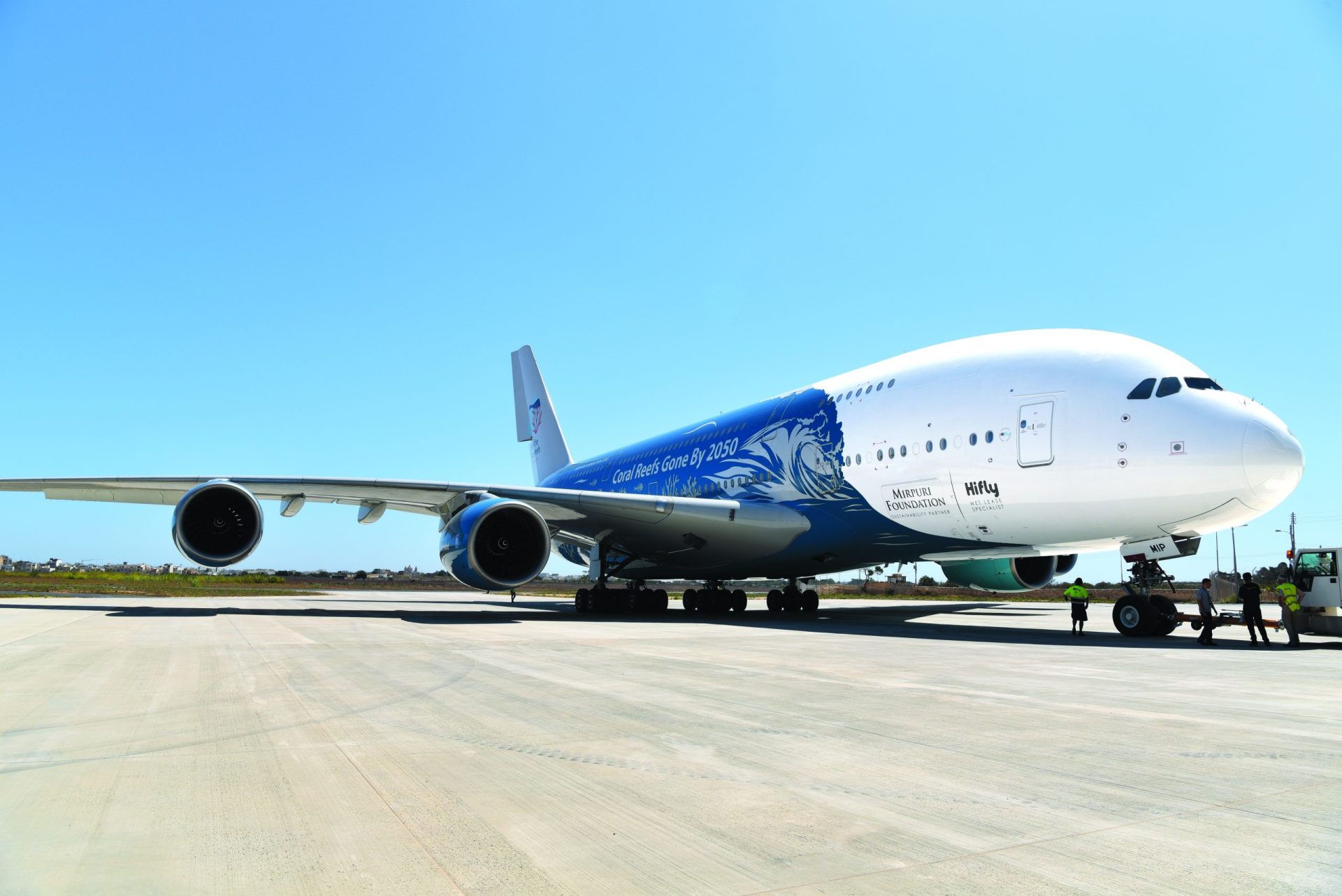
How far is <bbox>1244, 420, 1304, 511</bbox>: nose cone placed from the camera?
9.96 m

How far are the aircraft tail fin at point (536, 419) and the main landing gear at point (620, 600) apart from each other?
10506 millimetres

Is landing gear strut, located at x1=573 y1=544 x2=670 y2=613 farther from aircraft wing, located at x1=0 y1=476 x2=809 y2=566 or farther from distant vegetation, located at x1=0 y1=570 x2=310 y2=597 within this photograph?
distant vegetation, located at x1=0 y1=570 x2=310 y2=597

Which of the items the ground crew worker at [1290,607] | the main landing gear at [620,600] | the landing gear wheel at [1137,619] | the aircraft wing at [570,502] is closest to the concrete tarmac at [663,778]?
the landing gear wheel at [1137,619]

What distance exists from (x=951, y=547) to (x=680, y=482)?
294 inches

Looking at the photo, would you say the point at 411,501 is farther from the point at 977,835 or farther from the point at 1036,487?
the point at 977,835

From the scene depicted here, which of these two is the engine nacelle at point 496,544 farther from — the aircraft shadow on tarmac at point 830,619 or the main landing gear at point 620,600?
the main landing gear at point 620,600

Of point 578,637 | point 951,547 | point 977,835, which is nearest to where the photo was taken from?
point 977,835

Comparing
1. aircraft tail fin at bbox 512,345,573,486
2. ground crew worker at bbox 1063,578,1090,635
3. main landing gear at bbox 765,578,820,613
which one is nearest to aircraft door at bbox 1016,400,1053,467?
ground crew worker at bbox 1063,578,1090,635

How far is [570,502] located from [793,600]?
19.7 feet

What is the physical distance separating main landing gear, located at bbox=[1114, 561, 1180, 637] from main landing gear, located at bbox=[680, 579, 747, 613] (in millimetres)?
9914

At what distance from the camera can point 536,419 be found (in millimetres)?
32000

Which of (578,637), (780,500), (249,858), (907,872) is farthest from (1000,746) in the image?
(780,500)

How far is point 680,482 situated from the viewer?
19672 millimetres

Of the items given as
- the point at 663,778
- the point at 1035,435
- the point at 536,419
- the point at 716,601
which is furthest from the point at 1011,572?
the point at 536,419
